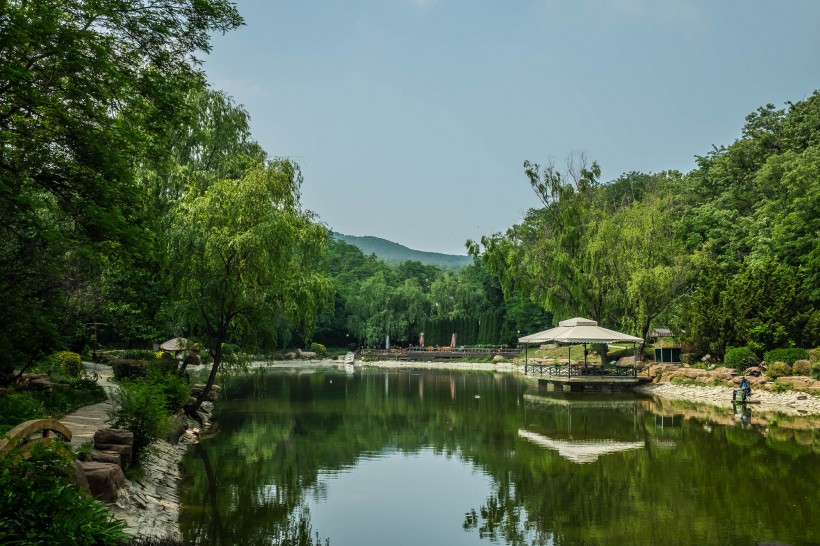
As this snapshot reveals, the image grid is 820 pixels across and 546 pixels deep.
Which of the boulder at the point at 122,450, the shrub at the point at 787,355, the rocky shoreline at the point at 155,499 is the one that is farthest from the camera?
the shrub at the point at 787,355

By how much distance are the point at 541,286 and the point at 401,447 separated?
65.0 ft

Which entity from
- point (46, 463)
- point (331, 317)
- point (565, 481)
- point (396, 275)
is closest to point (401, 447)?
point (565, 481)

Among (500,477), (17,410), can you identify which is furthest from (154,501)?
(500,477)

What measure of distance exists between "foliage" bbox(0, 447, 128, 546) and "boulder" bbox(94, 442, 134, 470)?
3.62 metres

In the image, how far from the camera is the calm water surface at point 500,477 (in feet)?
28.4

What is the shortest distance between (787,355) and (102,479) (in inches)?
901

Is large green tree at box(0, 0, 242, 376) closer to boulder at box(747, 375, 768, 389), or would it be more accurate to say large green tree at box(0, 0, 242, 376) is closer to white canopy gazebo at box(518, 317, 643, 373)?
white canopy gazebo at box(518, 317, 643, 373)

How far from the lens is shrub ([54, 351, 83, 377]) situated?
19.0 metres

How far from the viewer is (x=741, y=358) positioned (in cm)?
2478

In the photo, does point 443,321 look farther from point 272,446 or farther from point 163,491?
point 163,491

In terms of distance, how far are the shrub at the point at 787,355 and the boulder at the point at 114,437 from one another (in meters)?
21.8

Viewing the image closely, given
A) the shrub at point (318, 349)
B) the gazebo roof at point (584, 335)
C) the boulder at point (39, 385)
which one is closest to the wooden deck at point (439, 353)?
the shrub at point (318, 349)

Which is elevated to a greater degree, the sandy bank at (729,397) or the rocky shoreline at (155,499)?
the sandy bank at (729,397)

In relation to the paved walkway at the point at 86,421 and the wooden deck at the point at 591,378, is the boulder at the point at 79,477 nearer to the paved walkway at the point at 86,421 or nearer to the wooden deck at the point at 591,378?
the paved walkway at the point at 86,421
